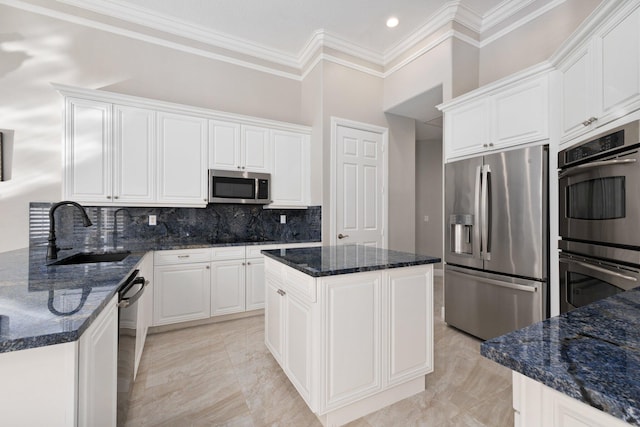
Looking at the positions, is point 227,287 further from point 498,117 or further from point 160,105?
point 498,117

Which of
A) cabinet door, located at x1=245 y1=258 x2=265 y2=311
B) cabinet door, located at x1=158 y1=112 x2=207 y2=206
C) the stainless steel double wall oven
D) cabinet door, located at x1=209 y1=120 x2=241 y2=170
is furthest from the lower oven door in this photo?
cabinet door, located at x1=158 y1=112 x2=207 y2=206

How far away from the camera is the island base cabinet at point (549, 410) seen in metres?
0.48

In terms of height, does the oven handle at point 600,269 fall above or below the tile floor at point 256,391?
above

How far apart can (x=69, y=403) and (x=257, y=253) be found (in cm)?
249

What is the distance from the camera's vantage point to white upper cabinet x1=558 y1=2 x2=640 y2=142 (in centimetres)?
153

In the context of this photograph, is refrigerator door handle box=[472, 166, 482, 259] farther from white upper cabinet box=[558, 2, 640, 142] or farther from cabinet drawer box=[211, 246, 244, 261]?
cabinet drawer box=[211, 246, 244, 261]

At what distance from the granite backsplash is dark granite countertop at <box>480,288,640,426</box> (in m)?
2.97

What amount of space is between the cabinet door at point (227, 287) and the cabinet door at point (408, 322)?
1934mm

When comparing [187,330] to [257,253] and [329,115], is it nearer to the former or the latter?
[257,253]

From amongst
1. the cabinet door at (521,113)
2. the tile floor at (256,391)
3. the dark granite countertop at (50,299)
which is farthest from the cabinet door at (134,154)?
the cabinet door at (521,113)

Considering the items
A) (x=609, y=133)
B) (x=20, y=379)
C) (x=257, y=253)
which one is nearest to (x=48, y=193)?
(x=257, y=253)

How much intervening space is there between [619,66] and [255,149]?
311 centimetres

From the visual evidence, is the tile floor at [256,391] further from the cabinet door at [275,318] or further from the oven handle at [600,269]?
the oven handle at [600,269]

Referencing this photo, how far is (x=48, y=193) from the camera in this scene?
2.81 meters
